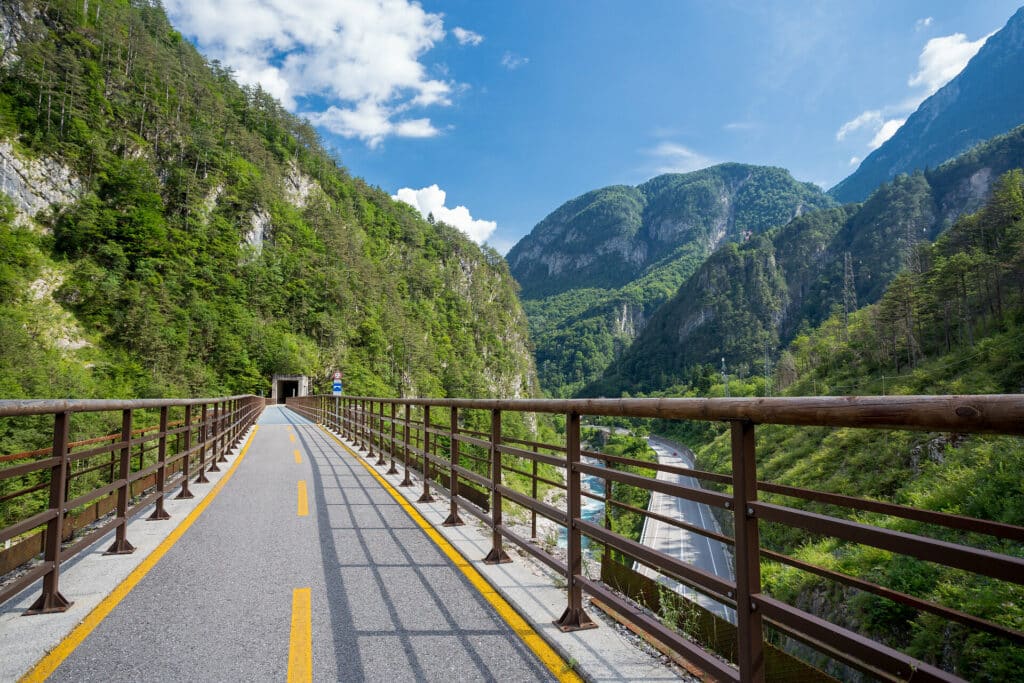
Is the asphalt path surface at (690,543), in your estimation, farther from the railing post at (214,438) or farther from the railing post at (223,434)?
the railing post at (214,438)

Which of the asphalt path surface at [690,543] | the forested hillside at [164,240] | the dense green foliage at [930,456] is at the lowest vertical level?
the asphalt path surface at [690,543]

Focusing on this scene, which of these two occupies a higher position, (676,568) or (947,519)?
(947,519)

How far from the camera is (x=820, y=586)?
748 inches

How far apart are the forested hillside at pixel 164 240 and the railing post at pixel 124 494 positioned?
4326 cm

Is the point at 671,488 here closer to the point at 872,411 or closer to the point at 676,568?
the point at 676,568

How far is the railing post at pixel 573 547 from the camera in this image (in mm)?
3477

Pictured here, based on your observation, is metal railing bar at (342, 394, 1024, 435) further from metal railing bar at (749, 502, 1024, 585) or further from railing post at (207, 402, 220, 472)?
railing post at (207, 402, 220, 472)

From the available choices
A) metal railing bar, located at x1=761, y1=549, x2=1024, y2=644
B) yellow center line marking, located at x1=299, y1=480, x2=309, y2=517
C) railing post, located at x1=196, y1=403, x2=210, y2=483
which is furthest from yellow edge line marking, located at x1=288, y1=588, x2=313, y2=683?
railing post, located at x1=196, y1=403, x2=210, y2=483

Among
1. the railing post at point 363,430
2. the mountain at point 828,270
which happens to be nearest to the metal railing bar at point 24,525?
the railing post at point 363,430

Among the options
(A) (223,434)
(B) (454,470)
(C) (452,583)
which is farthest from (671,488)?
(A) (223,434)

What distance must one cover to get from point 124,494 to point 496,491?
11.4 ft

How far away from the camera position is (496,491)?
4852 millimetres

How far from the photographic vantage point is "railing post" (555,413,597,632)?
137 inches

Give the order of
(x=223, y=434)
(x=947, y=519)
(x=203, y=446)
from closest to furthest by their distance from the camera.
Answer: (x=947, y=519) < (x=203, y=446) < (x=223, y=434)
